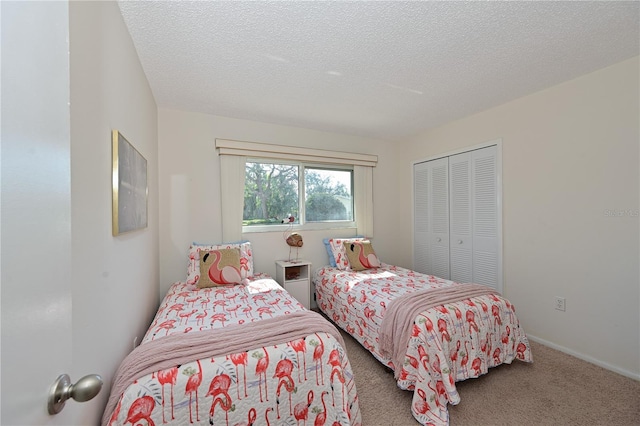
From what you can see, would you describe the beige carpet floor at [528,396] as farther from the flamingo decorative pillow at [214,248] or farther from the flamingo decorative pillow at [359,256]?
the flamingo decorative pillow at [214,248]

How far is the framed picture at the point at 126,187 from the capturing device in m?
1.33

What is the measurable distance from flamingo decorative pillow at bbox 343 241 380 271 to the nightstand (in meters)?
0.55

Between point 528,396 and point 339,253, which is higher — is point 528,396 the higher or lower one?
the lower one

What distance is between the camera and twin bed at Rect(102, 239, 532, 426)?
120 cm

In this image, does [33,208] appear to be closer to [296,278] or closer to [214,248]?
[214,248]

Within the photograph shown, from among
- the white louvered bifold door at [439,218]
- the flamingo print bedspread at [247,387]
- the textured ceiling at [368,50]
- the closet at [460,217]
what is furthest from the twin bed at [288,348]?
the textured ceiling at [368,50]

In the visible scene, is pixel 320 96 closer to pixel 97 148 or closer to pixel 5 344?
pixel 97 148

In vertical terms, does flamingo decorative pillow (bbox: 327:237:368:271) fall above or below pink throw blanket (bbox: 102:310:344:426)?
above

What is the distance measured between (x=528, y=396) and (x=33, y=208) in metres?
2.65

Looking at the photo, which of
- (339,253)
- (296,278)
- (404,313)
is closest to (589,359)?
(404,313)

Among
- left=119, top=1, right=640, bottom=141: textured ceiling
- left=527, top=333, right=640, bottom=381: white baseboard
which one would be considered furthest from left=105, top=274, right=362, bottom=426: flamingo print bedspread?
left=527, top=333, right=640, bottom=381: white baseboard

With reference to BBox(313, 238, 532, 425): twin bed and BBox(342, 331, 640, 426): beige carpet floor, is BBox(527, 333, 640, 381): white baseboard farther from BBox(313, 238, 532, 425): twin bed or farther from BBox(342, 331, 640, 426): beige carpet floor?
BBox(313, 238, 532, 425): twin bed

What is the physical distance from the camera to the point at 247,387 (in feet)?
4.20

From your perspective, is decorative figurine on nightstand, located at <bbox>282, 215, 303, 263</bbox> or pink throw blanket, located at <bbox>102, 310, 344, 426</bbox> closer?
pink throw blanket, located at <bbox>102, 310, 344, 426</bbox>
